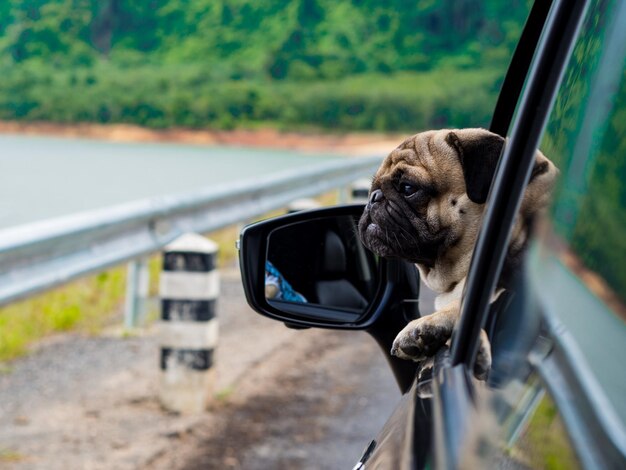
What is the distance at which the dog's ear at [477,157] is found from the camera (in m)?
1.66

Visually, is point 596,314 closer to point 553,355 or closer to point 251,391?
point 553,355

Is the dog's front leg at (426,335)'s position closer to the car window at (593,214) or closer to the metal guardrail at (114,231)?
the car window at (593,214)

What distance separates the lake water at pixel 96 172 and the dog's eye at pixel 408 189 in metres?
8.70

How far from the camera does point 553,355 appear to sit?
3.75ft

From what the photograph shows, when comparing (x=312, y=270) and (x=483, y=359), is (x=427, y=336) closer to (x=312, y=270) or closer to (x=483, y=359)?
(x=483, y=359)

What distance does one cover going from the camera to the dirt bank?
73.3ft

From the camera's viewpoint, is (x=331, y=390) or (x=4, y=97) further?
(x=4, y=97)

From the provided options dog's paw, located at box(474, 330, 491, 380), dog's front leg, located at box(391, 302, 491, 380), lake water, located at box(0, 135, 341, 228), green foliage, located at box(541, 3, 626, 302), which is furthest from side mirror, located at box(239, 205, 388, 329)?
lake water, located at box(0, 135, 341, 228)

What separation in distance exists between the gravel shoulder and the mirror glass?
2811 mm

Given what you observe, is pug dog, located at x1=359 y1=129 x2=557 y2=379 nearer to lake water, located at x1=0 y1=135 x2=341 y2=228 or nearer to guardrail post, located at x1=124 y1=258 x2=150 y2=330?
guardrail post, located at x1=124 y1=258 x2=150 y2=330

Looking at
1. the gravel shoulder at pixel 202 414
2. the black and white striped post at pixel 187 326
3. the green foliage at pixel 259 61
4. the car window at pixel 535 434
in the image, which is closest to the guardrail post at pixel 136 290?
the gravel shoulder at pixel 202 414

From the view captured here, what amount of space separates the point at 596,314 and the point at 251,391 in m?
5.24

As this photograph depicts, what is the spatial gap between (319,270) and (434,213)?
19.5 inches

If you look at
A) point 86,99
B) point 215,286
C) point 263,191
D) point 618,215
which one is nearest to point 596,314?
point 618,215
